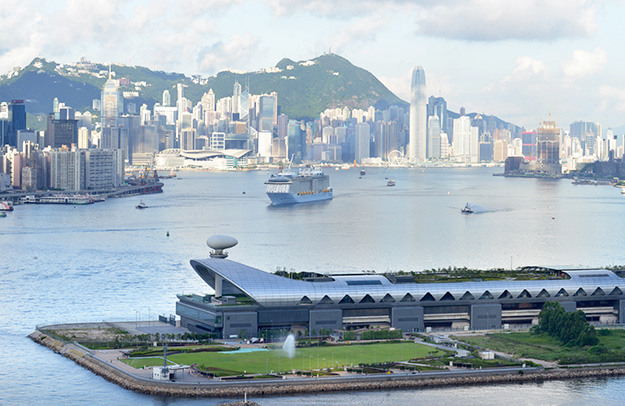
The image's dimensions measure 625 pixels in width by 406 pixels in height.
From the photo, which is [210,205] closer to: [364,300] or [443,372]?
[364,300]

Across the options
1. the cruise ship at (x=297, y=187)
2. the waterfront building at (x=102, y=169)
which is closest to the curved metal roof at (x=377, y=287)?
the cruise ship at (x=297, y=187)

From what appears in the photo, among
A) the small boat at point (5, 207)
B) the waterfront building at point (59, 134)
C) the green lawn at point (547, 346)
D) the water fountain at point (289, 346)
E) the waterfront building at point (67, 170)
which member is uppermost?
the waterfront building at point (59, 134)

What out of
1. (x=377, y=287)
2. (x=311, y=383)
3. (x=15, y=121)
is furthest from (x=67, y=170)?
(x=311, y=383)

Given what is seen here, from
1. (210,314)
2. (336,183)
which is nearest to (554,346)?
(210,314)

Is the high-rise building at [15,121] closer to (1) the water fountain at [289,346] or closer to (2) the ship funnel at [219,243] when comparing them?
(2) the ship funnel at [219,243]

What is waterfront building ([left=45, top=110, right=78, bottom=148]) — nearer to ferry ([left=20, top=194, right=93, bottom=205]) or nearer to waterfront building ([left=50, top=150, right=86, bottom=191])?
waterfront building ([left=50, top=150, right=86, bottom=191])

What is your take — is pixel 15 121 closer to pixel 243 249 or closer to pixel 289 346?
pixel 243 249

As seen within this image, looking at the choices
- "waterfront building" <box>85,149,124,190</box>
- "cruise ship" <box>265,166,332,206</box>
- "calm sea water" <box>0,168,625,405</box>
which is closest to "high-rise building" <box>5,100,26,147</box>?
"waterfront building" <box>85,149,124,190</box>
